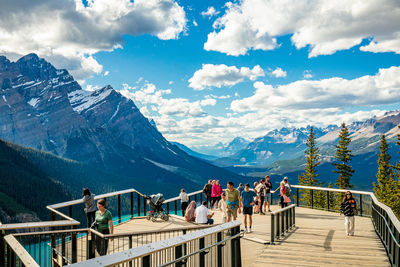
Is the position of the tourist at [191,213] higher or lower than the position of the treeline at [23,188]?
higher

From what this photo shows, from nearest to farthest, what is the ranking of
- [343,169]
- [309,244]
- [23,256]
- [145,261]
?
[145,261], [23,256], [309,244], [343,169]

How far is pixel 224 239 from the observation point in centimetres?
615

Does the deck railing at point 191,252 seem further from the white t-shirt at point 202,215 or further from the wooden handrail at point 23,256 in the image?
the white t-shirt at point 202,215

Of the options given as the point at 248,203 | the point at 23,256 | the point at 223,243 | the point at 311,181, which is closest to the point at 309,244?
the point at 248,203

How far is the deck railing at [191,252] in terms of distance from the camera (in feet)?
11.3

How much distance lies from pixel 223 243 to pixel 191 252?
0.97m

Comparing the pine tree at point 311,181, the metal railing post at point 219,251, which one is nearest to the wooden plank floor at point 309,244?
the metal railing post at point 219,251

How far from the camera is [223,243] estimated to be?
6141mm

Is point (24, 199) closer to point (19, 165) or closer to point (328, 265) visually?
point (19, 165)

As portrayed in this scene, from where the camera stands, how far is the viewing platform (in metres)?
4.60

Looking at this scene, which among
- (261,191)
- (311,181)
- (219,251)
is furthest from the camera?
(311,181)

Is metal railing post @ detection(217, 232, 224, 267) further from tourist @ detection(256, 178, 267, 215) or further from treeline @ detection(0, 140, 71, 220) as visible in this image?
treeline @ detection(0, 140, 71, 220)

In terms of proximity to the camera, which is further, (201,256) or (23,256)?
(201,256)

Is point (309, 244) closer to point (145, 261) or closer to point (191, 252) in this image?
point (191, 252)
